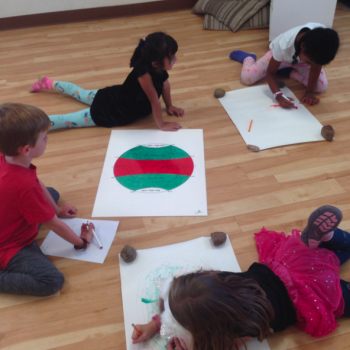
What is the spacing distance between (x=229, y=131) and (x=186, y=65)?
2.13 feet

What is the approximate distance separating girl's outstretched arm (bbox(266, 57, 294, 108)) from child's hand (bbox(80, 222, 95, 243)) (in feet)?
3.35

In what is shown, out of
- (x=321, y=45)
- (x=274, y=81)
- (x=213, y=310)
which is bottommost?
(x=274, y=81)

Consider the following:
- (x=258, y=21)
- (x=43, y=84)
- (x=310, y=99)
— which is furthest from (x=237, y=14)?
(x=43, y=84)

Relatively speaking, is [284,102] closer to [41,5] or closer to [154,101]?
[154,101]

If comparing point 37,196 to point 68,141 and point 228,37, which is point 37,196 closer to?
point 68,141

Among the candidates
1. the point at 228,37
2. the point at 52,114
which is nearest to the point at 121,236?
the point at 52,114

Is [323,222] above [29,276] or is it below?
above

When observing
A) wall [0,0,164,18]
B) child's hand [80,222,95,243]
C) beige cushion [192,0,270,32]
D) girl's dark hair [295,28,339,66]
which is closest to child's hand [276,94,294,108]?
girl's dark hair [295,28,339,66]

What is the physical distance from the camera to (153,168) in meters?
1.29

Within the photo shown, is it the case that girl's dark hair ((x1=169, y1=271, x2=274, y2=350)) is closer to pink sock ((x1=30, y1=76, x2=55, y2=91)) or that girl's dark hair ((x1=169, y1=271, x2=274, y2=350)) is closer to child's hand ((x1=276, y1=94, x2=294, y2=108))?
child's hand ((x1=276, y1=94, x2=294, y2=108))

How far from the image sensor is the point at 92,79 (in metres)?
1.83

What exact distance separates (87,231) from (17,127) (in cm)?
40

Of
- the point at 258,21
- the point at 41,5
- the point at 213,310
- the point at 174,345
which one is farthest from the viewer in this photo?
the point at 41,5

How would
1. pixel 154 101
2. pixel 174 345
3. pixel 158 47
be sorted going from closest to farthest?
pixel 174 345 < pixel 158 47 < pixel 154 101
